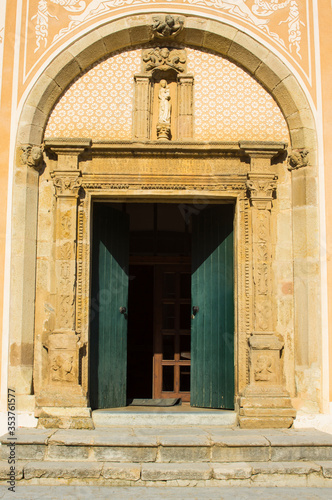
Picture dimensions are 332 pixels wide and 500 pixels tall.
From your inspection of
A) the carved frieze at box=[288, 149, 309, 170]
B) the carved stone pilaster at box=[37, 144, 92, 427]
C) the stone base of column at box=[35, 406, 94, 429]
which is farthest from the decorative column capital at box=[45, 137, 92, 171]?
the stone base of column at box=[35, 406, 94, 429]

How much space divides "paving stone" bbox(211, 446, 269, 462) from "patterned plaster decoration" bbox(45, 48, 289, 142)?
3431mm

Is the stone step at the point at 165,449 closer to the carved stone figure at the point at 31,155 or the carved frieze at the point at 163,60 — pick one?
the carved stone figure at the point at 31,155

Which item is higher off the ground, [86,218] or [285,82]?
[285,82]

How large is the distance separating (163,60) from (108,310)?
305 centimetres

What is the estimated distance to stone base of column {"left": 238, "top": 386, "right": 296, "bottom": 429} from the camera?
20.3ft

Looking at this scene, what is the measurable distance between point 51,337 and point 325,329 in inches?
118

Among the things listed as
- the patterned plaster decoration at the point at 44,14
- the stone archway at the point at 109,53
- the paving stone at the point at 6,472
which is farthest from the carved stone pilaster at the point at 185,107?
the paving stone at the point at 6,472

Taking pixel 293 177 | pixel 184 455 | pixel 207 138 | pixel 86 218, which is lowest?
pixel 184 455

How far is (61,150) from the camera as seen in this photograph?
6.64 metres

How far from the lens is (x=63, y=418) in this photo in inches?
243

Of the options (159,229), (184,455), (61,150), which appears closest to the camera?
(184,455)

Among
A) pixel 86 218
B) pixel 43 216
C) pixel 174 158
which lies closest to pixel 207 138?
pixel 174 158

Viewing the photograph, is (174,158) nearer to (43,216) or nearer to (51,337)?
(43,216)

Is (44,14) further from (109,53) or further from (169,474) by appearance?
(169,474)
